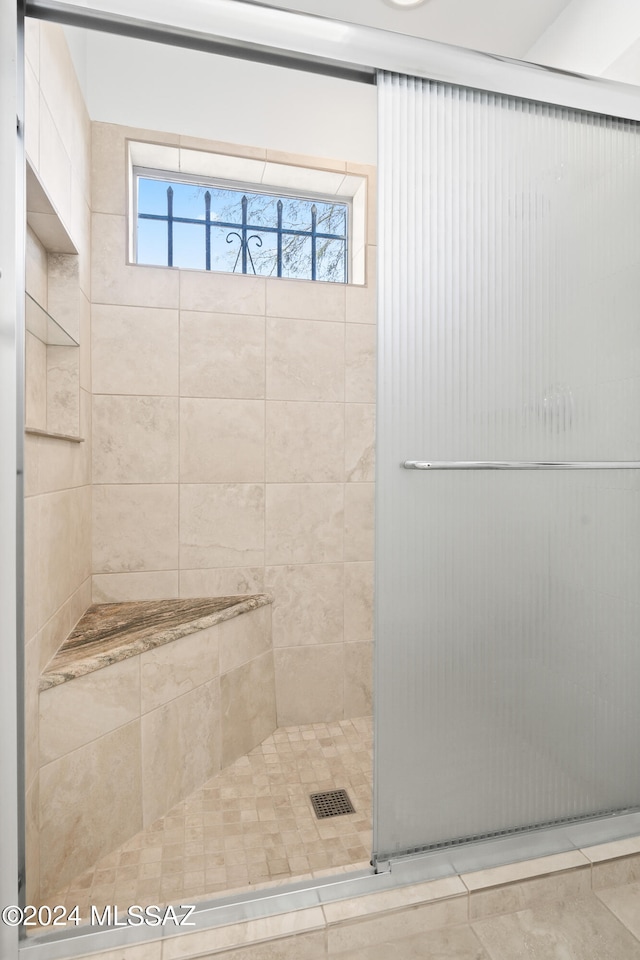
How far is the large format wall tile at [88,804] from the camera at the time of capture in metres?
1.45

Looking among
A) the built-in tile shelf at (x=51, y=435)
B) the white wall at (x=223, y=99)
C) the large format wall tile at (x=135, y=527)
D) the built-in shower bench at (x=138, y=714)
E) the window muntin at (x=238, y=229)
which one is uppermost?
the white wall at (x=223, y=99)

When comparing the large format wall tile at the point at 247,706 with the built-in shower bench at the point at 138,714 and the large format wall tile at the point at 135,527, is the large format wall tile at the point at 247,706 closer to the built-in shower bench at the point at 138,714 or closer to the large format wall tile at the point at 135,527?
the built-in shower bench at the point at 138,714

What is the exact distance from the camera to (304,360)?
2445 mm

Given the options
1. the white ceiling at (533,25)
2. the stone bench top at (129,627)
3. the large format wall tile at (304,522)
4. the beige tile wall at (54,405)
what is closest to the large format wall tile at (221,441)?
the large format wall tile at (304,522)

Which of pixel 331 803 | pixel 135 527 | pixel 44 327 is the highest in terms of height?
pixel 44 327

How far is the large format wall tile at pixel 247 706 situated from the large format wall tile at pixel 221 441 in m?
0.79

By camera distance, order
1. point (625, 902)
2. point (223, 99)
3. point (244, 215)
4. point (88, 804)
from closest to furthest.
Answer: point (625, 902) < point (88, 804) < point (223, 99) < point (244, 215)

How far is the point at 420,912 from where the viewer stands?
127 centimetres

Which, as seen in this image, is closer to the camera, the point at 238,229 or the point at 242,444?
the point at 242,444

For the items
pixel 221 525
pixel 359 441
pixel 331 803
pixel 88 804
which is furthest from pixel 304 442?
pixel 88 804

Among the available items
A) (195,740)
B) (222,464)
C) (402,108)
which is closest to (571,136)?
(402,108)

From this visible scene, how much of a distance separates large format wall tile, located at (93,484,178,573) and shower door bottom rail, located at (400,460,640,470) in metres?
1.30

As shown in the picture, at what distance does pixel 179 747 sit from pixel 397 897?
0.86m

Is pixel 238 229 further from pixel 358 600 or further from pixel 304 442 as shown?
pixel 358 600
